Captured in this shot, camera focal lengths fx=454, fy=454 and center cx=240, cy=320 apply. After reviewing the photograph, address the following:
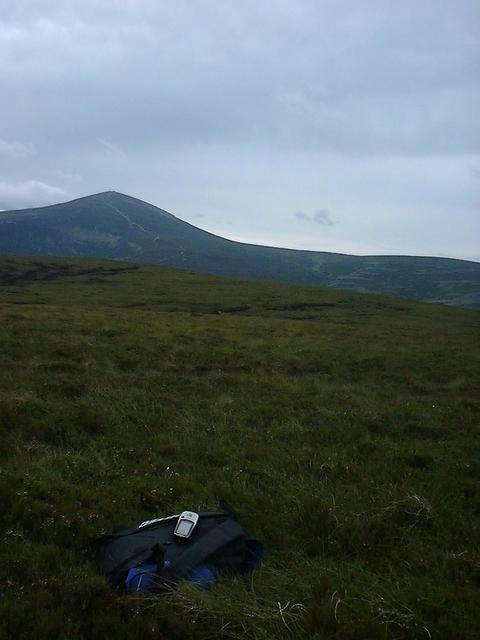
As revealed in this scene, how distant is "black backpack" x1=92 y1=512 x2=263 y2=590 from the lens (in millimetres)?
4364

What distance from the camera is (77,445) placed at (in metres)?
8.23

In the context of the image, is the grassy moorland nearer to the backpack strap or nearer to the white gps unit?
the backpack strap

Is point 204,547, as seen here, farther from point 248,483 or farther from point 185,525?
point 248,483

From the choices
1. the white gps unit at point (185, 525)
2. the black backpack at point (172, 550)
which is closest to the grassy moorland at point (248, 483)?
the black backpack at point (172, 550)

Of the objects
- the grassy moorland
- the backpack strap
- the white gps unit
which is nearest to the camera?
the grassy moorland

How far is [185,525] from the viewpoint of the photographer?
189 inches

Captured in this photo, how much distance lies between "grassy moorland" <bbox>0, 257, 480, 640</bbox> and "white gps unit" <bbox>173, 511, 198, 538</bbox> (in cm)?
63

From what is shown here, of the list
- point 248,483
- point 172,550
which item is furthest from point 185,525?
point 248,483

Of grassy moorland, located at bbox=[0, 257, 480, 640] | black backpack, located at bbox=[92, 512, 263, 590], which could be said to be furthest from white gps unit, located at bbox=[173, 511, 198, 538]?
grassy moorland, located at bbox=[0, 257, 480, 640]

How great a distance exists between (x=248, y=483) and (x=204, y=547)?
2.51 m

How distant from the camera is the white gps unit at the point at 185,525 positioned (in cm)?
470

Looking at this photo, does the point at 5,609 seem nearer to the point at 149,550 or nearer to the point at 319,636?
the point at 149,550

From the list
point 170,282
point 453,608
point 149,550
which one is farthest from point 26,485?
point 170,282

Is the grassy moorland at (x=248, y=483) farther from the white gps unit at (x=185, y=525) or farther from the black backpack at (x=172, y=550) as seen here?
the white gps unit at (x=185, y=525)
